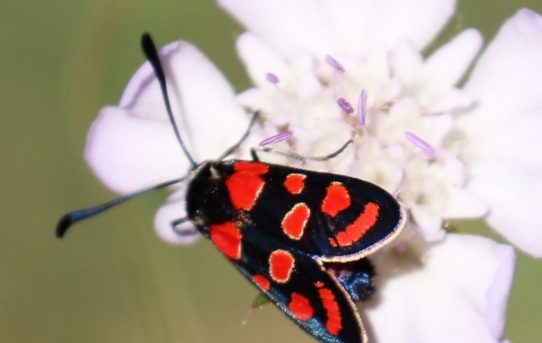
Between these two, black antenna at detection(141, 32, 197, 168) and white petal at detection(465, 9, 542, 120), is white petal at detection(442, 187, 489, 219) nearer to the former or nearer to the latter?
white petal at detection(465, 9, 542, 120)

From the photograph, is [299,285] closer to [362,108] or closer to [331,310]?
[331,310]

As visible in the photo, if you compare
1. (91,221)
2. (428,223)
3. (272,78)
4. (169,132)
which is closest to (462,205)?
(428,223)

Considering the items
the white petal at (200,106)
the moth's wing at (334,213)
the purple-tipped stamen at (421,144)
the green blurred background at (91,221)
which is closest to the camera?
the moth's wing at (334,213)

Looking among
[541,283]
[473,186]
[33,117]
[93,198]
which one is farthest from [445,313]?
[33,117]

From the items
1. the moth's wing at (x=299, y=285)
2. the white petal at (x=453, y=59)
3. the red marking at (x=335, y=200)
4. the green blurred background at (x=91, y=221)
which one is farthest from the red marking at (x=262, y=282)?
the green blurred background at (x=91, y=221)

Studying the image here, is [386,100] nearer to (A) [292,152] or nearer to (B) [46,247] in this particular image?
(A) [292,152]

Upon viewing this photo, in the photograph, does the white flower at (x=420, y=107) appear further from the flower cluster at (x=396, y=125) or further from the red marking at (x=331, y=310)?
the red marking at (x=331, y=310)

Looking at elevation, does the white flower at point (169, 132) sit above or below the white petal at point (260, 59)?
below

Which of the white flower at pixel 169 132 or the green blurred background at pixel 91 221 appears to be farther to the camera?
the green blurred background at pixel 91 221
